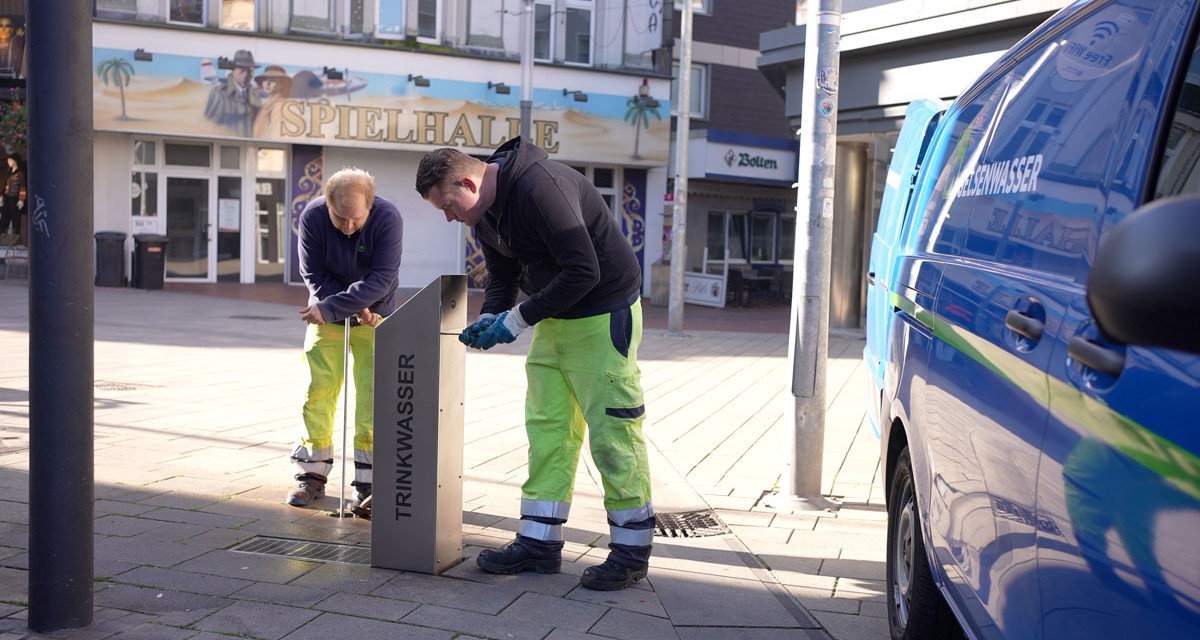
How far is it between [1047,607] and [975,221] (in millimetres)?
1403

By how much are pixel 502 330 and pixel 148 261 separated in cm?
2077

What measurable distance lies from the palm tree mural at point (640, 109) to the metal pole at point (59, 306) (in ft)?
81.5

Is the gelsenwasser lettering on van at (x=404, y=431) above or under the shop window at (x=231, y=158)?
under

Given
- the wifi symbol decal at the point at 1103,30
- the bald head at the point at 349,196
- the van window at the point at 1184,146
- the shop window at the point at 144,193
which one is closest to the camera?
the van window at the point at 1184,146

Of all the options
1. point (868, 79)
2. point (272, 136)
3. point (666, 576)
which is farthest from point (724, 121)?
point (666, 576)

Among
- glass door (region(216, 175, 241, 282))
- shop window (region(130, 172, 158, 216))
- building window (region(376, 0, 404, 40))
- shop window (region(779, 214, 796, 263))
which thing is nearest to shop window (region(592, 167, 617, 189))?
building window (region(376, 0, 404, 40))

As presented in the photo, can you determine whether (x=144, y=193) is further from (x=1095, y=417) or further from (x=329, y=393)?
(x=1095, y=417)

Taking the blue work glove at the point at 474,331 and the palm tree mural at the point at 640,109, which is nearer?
the blue work glove at the point at 474,331

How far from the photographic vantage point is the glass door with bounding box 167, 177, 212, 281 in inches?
1007

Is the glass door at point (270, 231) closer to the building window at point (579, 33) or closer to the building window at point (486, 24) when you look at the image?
the building window at point (486, 24)

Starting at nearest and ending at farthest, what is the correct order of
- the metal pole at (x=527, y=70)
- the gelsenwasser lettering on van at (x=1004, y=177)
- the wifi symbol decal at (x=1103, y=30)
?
1. the wifi symbol decal at (x=1103, y=30)
2. the gelsenwasser lettering on van at (x=1004, y=177)
3. the metal pole at (x=527, y=70)

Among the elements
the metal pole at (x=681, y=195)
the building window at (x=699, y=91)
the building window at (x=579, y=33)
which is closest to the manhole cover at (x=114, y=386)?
the metal pole at (x=681, y=195)

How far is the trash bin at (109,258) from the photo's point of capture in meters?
23.3

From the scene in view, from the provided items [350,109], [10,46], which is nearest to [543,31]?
[350,109]
